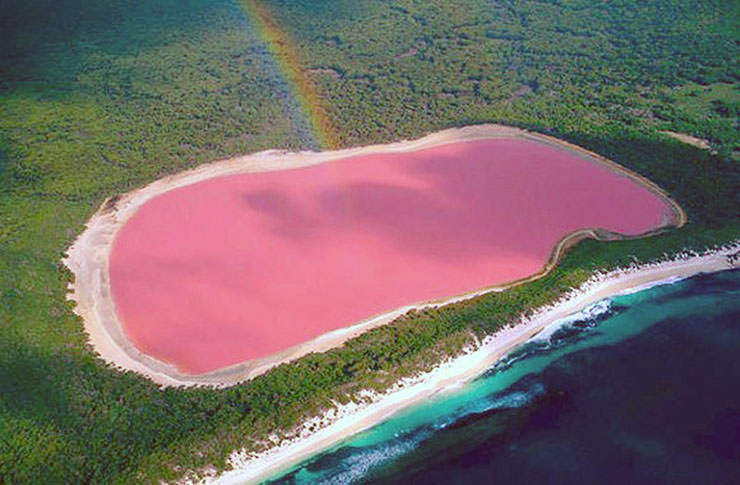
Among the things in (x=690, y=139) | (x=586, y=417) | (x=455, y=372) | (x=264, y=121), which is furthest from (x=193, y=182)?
(x=690, y=139)

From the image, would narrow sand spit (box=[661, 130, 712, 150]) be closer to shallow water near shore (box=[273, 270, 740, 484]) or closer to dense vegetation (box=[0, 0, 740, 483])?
dense vegetation (box=[0, 0, 740, 483])

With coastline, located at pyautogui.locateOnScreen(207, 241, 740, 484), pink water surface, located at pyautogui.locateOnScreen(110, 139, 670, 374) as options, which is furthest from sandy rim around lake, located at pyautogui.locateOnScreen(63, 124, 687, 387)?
coastline, located at pyautogui.locateOnScreen(207, 241, 740, 484)

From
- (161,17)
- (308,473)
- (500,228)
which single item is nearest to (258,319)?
(308,473)

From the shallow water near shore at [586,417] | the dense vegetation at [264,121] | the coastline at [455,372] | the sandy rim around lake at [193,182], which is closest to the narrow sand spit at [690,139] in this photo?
the dense vegetation at [264,121]

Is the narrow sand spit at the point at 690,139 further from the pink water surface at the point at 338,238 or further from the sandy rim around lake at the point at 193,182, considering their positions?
the pink water surface at the point at 338,238

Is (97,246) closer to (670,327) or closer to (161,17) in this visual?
(670,327)
